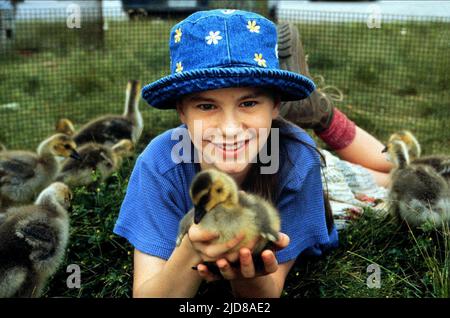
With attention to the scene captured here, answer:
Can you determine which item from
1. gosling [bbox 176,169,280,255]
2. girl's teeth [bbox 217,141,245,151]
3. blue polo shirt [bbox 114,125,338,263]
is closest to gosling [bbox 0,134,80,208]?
blue polo shirt [bbox 114,125,338,263]

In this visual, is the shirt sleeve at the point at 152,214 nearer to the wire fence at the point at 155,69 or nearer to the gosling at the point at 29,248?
the gosling at the point at 29,248

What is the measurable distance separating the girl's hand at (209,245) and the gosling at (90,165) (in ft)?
5.84

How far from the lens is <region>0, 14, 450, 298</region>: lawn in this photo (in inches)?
100

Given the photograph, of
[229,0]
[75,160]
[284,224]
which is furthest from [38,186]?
[229,0]

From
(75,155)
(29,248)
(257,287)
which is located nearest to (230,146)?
(257,287)

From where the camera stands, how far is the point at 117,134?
4.26 meters

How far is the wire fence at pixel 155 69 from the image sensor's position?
4964mm

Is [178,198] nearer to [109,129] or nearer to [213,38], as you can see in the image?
[213,38]

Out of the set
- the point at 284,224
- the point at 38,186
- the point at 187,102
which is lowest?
the point at 38,186

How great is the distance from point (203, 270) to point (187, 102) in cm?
56

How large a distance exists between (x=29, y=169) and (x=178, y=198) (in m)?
1.71

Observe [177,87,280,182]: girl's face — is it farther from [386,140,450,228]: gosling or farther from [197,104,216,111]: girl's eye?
[386,140,450,228]: gosling

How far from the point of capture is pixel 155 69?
590cm
